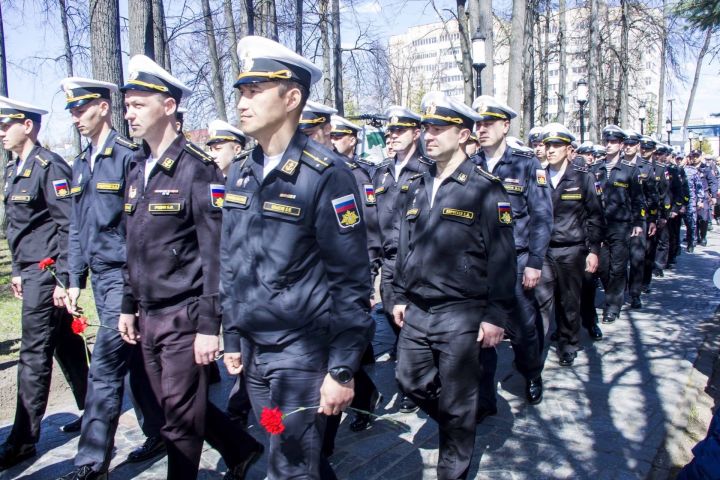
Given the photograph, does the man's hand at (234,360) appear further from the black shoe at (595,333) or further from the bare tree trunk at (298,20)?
the bare tree trunk at (298,20)

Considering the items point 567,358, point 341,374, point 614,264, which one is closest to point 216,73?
point 614,264

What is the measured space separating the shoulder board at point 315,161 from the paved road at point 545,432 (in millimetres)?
2128

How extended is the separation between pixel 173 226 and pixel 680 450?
11.5ft

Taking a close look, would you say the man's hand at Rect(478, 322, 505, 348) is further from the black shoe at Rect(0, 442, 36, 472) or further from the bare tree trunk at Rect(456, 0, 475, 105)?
the bare tree trunk at Rect(456, 0, 475, 105)

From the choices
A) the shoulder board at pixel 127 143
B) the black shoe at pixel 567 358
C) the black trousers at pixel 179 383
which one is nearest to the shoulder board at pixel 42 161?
the shoulder board at pixel 127 143

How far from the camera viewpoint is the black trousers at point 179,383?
3.32 metres

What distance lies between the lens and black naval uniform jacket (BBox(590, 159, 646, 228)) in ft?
27.3

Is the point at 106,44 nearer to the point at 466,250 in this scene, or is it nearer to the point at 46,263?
the point at 46,263

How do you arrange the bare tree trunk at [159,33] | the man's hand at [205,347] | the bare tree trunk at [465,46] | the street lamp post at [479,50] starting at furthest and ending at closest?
the bare tree trunk at [465,46] < the street lamp post at [479,50] < the bare tree trunk at [159,33] < the man's hand at [205,347]

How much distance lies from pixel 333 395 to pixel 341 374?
0.09 metres

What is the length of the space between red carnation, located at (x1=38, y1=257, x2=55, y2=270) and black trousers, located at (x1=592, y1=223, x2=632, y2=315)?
6335mm

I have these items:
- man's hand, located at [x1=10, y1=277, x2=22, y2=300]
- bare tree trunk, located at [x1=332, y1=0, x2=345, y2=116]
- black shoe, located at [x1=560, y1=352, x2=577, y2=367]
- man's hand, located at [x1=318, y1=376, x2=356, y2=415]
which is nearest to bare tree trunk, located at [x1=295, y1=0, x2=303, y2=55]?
bare tree trunk, located at [x1=332, y1=0, x2=345, y2=116]

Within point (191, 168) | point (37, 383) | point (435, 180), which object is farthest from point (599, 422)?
point (37, 383)

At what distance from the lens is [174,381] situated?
3.32 metres
